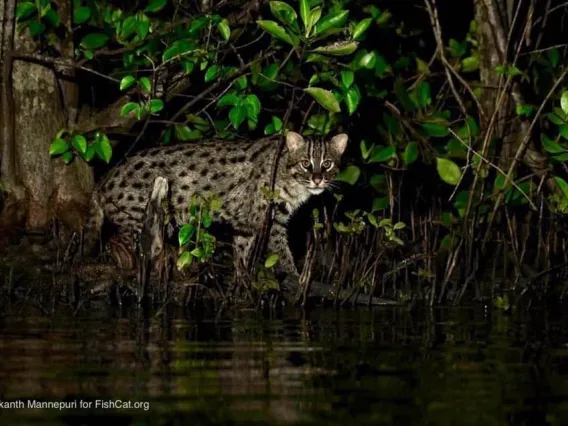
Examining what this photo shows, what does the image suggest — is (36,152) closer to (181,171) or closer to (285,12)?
(181,171)

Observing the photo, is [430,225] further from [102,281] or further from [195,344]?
[195,344]

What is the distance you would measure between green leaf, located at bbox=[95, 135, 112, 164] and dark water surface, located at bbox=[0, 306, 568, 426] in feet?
5.58

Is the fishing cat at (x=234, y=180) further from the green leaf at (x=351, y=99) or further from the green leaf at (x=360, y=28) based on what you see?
the green leaf at (x=360, y=28)

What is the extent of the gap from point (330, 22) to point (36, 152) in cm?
351

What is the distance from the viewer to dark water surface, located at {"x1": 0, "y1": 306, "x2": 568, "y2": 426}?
7.66 m

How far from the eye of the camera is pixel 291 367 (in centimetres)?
911

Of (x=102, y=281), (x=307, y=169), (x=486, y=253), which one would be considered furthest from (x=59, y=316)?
(x=486, y=253)

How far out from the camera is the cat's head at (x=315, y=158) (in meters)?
14.2

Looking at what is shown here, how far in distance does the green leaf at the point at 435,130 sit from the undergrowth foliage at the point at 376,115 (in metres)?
0.02

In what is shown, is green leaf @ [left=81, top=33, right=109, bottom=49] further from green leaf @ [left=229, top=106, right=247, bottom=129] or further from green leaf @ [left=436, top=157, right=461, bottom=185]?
green leaf @ [left=436, top=157, right=461, bottom=185]

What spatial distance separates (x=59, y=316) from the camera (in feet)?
38.1

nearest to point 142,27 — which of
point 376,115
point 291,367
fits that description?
point 376,115

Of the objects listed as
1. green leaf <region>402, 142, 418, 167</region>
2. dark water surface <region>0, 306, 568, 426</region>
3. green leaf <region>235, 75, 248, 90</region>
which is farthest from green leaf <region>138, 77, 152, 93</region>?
green leaf <region>402, 142, 418, 167</region>

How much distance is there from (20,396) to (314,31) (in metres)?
4.73
